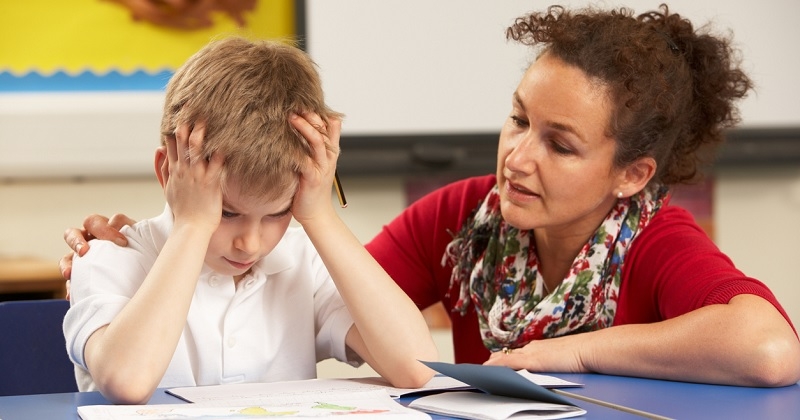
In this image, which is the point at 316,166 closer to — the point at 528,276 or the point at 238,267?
the point at 238,267

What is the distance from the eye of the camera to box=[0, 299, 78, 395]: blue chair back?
159 centimetres

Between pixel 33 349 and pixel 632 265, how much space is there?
3.20ft

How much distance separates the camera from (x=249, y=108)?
4.18ft

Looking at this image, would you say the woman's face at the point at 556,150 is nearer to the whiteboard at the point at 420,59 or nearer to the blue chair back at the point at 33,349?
the blue chair back at the point at 33,349

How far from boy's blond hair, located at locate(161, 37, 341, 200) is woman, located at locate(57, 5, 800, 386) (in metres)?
0.29

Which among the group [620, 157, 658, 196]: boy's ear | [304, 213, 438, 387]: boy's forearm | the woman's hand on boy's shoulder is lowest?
[304, 213, 438, 387]: boy's forearm

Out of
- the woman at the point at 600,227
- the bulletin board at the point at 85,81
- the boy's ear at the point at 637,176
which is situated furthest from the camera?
the bulletin board at the point at 85,81

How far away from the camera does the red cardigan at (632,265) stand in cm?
152

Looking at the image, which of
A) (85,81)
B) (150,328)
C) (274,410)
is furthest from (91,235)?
(85,81)

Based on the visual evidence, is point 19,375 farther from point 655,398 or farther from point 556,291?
point 655,398

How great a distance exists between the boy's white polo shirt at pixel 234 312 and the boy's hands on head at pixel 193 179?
11 cm

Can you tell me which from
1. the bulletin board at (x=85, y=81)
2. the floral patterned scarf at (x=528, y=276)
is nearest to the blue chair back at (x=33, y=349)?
the floral patterned scarf at (x=528, y=276)

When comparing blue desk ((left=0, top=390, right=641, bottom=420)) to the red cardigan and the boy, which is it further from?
the red cardigan

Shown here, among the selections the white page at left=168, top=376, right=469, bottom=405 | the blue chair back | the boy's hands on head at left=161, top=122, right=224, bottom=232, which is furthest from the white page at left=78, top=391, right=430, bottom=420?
the blue chair back
